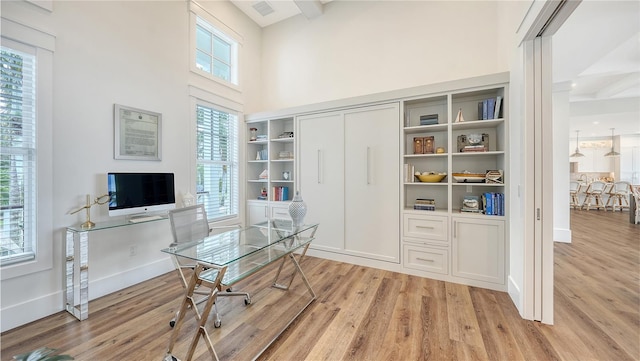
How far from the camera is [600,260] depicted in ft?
11.3

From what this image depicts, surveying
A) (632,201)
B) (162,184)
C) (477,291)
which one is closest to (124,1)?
(162,184)

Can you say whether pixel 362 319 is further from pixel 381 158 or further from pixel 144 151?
pixel 144 151

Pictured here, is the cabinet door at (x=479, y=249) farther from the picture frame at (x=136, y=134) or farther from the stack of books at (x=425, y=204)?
the picture frame at (x=136, y=134)

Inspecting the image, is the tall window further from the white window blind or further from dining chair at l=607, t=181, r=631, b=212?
dining chair at l=607, t=181, r=631, b=212

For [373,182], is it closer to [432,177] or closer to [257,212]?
[432,177]

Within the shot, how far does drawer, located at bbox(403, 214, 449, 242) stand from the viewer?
9.57 ft

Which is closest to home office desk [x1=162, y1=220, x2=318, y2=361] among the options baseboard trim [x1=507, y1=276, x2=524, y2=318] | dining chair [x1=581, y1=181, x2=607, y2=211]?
baseboard trim [x1=507, y1=276, x2=524, y2=318]

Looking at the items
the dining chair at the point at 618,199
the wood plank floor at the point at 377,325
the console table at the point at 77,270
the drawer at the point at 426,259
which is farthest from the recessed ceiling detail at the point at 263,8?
the dining chair at the point at 618,199

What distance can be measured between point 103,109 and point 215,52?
75.8 inches

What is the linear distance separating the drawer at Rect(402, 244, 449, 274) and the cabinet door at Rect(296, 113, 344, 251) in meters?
0.91

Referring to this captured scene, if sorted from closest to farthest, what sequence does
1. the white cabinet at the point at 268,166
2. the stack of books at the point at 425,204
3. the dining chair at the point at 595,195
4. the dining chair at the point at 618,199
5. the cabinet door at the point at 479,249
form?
the cabinet door at the point at 479,249 → the stack of books at the point at 425,204 → the white cabinet at the point at 268,166 → the dining chair at the point at 618,199 → the dining chair at the point at 595,195

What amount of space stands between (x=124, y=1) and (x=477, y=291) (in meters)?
4.98

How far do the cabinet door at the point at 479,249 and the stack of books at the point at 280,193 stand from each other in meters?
2.52

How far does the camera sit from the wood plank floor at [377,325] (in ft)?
5.71
